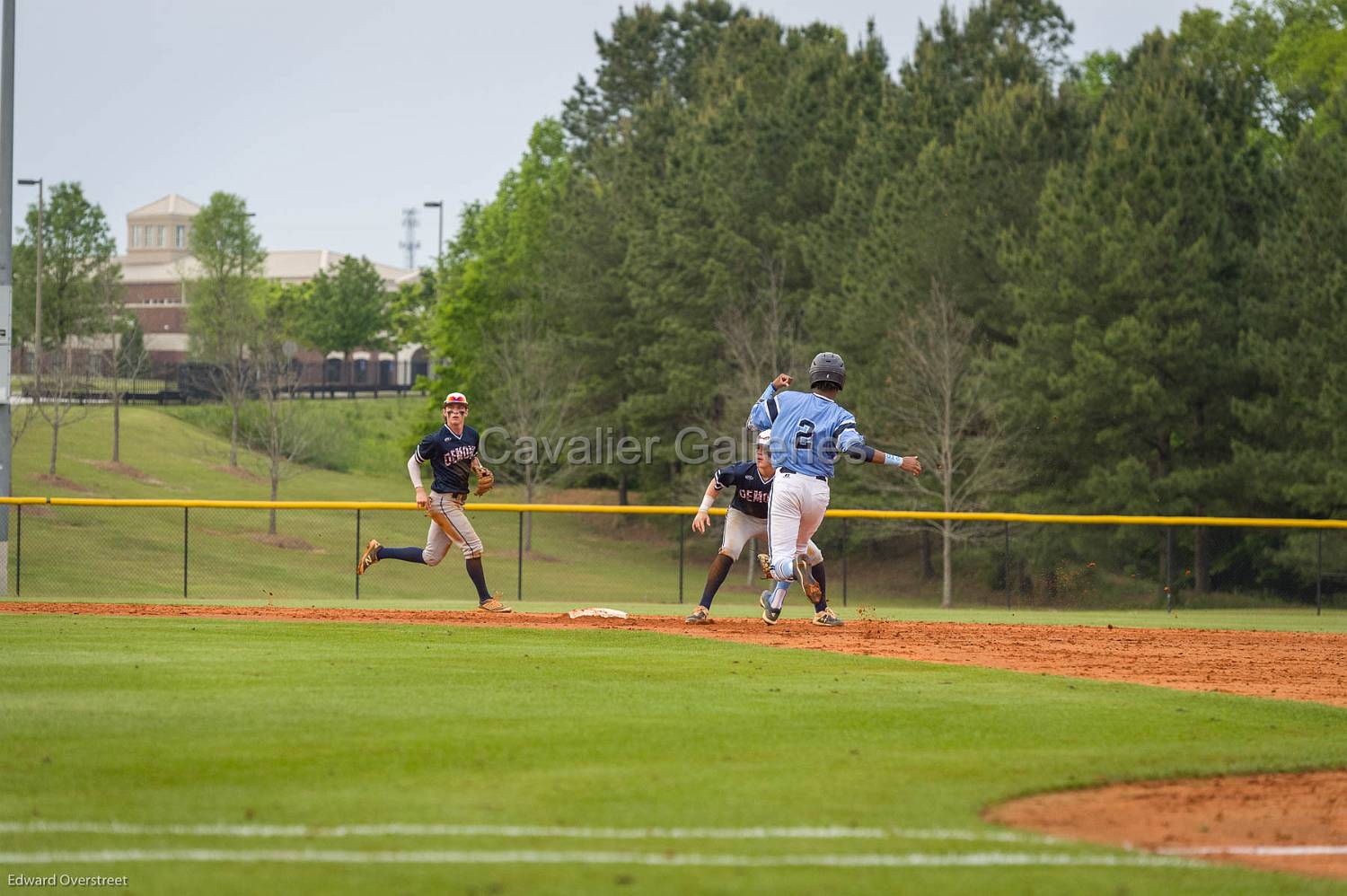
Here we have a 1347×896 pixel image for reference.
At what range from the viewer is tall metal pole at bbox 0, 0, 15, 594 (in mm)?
21047

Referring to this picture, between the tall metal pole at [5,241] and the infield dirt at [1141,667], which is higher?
the tall metal pole at [5,241]

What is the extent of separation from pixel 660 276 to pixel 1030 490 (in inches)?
699

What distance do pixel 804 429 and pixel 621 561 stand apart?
1246 inches

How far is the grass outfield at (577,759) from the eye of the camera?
5.55 meters

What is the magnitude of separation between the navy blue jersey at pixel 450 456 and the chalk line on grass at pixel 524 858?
414 inches

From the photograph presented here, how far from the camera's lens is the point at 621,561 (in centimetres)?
4488

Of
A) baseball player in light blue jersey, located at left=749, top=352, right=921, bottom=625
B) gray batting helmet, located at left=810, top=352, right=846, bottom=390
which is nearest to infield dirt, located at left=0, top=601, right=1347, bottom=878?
baseball player in light blue jersey, located at left=749, top=352, right=921, bottom=625

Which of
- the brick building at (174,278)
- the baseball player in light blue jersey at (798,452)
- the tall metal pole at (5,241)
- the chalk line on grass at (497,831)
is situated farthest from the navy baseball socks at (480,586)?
the brick building at (174,278)

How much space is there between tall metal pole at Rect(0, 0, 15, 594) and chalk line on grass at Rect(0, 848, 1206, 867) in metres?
17.0

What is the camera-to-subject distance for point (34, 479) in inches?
2052

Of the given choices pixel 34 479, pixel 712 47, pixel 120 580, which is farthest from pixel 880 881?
pixel 712 47

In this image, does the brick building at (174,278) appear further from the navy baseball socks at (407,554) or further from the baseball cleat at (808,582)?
the baseball cleat at (808,582)

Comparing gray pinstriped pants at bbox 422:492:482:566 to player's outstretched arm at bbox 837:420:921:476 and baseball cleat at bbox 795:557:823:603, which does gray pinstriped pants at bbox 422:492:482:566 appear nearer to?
baseball cleat at bbox 795:557:823:603

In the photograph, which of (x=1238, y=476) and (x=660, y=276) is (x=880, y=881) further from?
(x=660, y=276)
